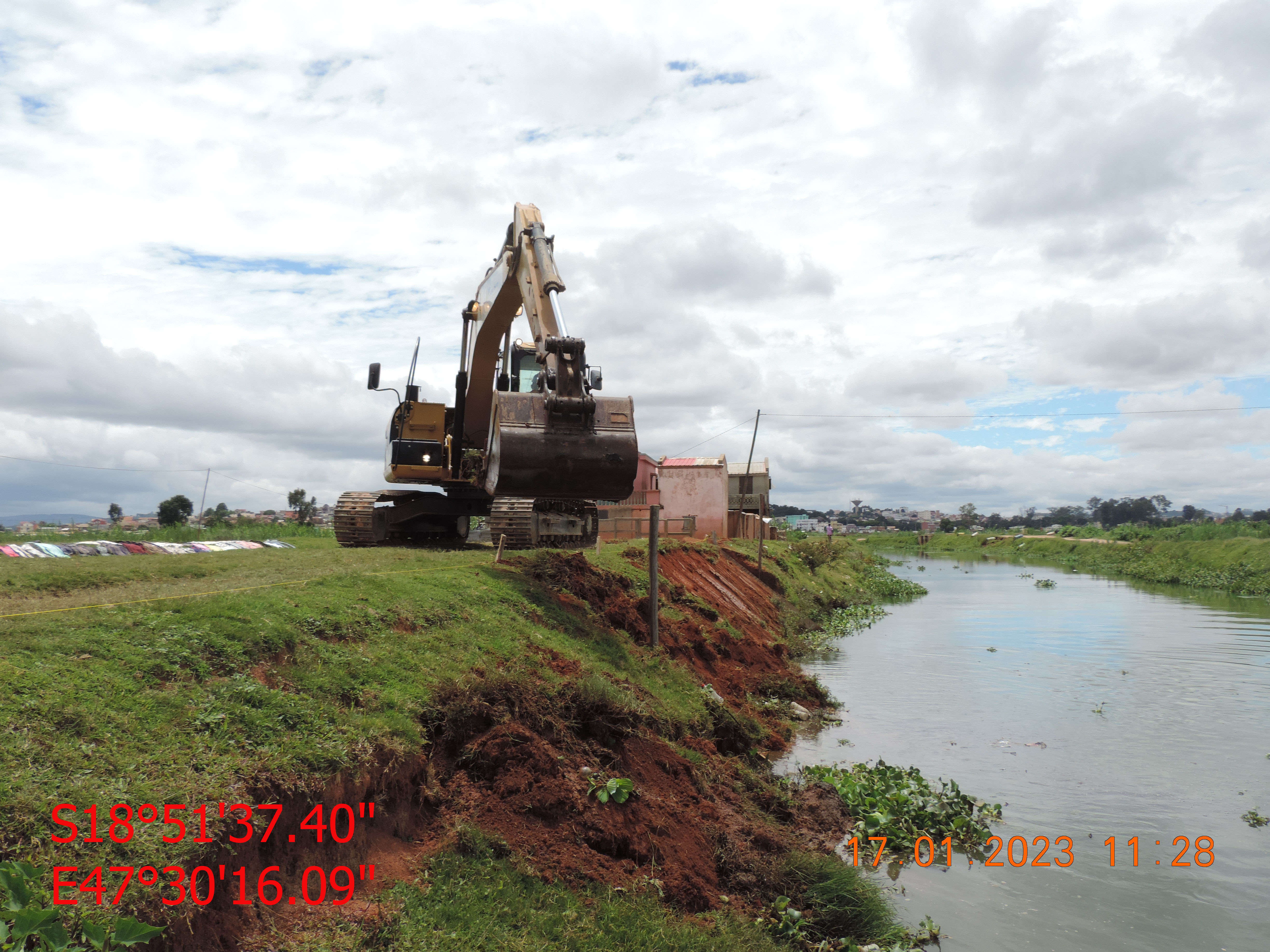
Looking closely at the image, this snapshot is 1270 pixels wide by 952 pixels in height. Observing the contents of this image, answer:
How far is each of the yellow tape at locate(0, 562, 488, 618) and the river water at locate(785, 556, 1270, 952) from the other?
6640 mm

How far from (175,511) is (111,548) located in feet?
47.5

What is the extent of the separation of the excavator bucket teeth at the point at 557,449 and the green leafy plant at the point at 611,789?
382 cm

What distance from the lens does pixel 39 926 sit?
3621mm

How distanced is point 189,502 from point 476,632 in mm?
26410

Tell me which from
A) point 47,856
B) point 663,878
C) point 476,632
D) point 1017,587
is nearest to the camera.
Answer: point 47,856

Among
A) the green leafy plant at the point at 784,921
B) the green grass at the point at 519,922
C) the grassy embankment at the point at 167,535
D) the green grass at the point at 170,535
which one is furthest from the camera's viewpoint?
the green grass at the point at 170,535

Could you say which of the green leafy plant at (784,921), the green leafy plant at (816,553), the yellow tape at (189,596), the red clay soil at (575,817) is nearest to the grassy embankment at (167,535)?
the yellow tape at (189,596)

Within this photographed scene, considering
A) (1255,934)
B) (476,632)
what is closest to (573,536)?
(476,632)

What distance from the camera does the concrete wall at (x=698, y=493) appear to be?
3912 cm

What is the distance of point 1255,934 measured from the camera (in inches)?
303

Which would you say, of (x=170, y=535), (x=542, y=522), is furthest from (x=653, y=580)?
(x=170, y=535)

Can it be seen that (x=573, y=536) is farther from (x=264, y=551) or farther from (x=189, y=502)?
(x=189, y=502)

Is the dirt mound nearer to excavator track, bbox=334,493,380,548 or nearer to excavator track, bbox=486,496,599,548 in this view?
excavator track, bbox=486,496,599,548

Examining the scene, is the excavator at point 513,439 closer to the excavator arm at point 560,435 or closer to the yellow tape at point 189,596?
the excavator arm at point 560,435
